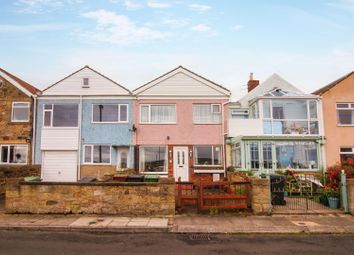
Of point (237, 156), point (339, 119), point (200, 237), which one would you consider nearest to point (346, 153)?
point (339, 119)

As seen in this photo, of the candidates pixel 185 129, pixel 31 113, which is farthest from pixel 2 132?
pixel 185 129

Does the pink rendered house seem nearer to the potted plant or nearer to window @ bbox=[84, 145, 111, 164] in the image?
window @ bbox=[84, 145, 111, 164]

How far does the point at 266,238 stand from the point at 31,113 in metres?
16.6

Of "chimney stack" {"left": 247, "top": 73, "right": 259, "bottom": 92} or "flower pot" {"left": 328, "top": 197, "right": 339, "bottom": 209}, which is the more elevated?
"chimney stack" {"left": 247, "top": 73, "right": 259, "bottom": 92}

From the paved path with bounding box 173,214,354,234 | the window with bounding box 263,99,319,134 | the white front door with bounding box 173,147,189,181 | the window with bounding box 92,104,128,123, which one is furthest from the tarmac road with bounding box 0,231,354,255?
the window with bounding box 92,104,128,123

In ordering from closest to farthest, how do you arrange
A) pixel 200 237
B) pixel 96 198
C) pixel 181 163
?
pixel 200 237, pixel 96 198, pixel 181 163

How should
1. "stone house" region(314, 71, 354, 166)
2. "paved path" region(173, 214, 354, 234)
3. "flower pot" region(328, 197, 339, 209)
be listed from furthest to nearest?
"stone house" region(314, 71, 354, 166) → "flower pot" region(328, 197, 339, 209) → "paved path" region(173, 214, 354, 234)

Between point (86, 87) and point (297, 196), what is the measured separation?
566 inches

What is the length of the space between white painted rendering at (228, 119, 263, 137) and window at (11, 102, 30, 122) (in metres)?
13.3

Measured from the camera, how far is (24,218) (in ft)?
34.0

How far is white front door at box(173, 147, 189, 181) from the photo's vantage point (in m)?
18.9

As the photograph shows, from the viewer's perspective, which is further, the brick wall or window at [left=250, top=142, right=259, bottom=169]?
the brick wall

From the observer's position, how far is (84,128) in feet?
63.4

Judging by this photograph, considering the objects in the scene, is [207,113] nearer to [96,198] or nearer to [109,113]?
[109,113]
